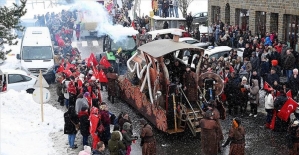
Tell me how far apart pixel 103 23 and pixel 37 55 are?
20.2ft

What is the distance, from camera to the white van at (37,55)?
22.7 meters

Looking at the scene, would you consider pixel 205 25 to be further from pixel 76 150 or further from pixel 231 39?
pixel 76 150

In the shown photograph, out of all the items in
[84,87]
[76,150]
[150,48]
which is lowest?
[76,150]

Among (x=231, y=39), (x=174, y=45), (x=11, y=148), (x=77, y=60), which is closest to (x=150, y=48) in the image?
(x=174, y=45)

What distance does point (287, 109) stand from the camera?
1456 cm

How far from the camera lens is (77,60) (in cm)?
2245

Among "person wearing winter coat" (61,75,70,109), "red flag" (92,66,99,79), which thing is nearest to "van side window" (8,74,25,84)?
"person wearing winter coat" (61,75,70,109)

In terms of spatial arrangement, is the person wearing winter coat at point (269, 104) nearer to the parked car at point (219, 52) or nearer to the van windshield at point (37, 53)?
the parked car at point (219, 52)

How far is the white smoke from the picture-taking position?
22594mm

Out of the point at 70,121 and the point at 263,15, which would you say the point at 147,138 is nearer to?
the point at 70,121

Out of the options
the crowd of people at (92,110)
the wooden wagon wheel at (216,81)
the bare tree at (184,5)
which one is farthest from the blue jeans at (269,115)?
the bare tree at (184,5)

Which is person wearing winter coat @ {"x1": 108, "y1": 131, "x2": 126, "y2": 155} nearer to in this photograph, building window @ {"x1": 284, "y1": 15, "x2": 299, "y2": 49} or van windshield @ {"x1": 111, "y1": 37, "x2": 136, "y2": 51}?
van windshield @ {"x1": 111, "y1": 37, "x2": 136, "y2": 51}

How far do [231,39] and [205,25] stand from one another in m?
15.5

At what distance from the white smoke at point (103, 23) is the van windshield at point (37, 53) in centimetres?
304
